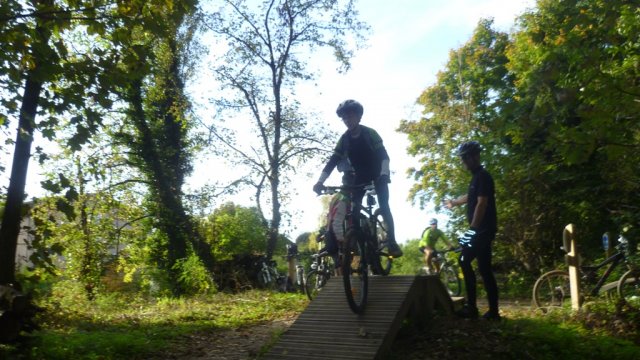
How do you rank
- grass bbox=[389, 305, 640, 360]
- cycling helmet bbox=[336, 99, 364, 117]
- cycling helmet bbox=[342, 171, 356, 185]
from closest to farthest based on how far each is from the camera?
1. grass bbox=[389, 305, 640, 360]
2. cycling helmet bbox=[336, 99, 364, 117]
3. cycling helmet bbox=[342, 171, 356, 185]

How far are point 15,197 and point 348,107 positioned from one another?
14.1 ft

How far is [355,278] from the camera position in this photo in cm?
600

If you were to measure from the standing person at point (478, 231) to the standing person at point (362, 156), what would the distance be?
780 millimetres

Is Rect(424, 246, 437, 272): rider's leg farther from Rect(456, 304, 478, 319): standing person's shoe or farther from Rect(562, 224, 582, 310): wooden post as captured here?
Rect(456, 304, 478, 319): standing person's shoe

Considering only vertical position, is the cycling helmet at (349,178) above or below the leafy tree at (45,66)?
below

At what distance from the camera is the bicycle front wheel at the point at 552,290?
982cm

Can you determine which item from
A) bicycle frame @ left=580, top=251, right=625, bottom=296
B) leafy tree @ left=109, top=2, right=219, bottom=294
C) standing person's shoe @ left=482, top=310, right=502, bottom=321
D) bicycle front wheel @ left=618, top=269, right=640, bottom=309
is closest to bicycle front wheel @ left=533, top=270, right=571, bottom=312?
bicycle frame @ left=580, top=251, right=625, bottom=296

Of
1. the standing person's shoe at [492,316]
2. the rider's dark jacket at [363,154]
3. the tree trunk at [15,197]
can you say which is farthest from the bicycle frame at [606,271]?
the tree trunk at [15,197]

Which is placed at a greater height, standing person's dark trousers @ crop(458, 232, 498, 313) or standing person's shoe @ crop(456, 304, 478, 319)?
standing person's dark trousers @ crop(458, 232, 498, 313)

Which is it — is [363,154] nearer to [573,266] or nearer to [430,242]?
[573,266]

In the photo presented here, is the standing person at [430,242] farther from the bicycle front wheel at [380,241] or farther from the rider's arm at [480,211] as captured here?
the rider's arm at [480,211]

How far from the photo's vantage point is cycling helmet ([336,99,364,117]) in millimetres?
6164

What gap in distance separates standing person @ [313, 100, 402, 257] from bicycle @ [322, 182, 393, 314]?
0.11m

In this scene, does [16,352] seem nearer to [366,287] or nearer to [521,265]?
[366,287]
